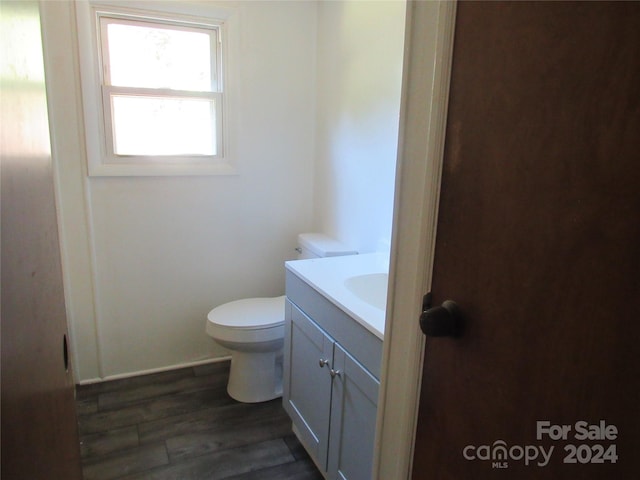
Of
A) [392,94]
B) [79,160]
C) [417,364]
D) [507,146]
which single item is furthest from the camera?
[79,160]

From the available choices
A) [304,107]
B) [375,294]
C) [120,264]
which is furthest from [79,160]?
[375,294]

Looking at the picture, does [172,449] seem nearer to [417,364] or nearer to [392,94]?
[417,364]

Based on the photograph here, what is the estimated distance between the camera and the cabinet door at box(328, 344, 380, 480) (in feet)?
4.30

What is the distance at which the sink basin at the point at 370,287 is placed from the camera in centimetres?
169

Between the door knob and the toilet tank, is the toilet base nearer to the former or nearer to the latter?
the toilet tank

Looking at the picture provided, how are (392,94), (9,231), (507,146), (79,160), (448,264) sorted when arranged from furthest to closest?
(79,160), (392,94), (448,264), (507,146), (9,231)

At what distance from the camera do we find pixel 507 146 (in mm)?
709

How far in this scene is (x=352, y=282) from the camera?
5.55 feet

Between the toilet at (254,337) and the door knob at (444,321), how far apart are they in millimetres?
1428

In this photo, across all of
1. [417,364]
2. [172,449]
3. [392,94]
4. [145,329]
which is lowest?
[172,449]

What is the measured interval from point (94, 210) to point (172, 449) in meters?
1.28

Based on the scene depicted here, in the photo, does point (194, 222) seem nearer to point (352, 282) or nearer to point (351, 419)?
point (352, 282)

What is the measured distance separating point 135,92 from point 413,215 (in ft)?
6.28

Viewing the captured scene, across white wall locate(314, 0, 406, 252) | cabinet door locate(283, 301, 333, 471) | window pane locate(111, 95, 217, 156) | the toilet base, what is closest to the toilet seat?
the toilet base
